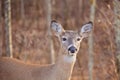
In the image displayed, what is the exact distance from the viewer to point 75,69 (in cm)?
1427

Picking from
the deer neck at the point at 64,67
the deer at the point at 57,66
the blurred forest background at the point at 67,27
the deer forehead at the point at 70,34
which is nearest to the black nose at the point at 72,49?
the deer at the point at 57,66

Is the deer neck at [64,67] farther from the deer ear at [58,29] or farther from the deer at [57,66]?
the deer ear at [58,29]

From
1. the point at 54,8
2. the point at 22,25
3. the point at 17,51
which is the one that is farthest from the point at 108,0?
the point at 54,8

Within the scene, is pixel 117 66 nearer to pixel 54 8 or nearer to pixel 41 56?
A: pixel 41 56

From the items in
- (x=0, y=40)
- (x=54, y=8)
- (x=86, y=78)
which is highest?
(x=54, y=8)

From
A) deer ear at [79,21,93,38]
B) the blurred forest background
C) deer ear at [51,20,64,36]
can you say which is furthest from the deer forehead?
the blurred forest background

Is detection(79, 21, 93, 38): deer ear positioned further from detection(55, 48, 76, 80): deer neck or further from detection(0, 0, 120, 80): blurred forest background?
detection(55, 48, 76, 80): deer neck

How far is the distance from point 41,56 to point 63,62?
21.7ft

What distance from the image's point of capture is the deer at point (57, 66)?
9.74m

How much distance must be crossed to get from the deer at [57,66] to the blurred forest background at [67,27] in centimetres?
94

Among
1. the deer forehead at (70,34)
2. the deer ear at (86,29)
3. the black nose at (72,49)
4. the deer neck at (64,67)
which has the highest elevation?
the deer ear at (86,29)

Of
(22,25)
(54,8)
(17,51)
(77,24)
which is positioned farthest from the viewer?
A: (54,8)

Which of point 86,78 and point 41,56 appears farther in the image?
point 41,56

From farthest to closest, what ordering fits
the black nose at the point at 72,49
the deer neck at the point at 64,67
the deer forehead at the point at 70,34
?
1. the deer forehead at the point at 70,34
2. the deer neck at the point at 64,67
3. the black nose at the point at 72,49
